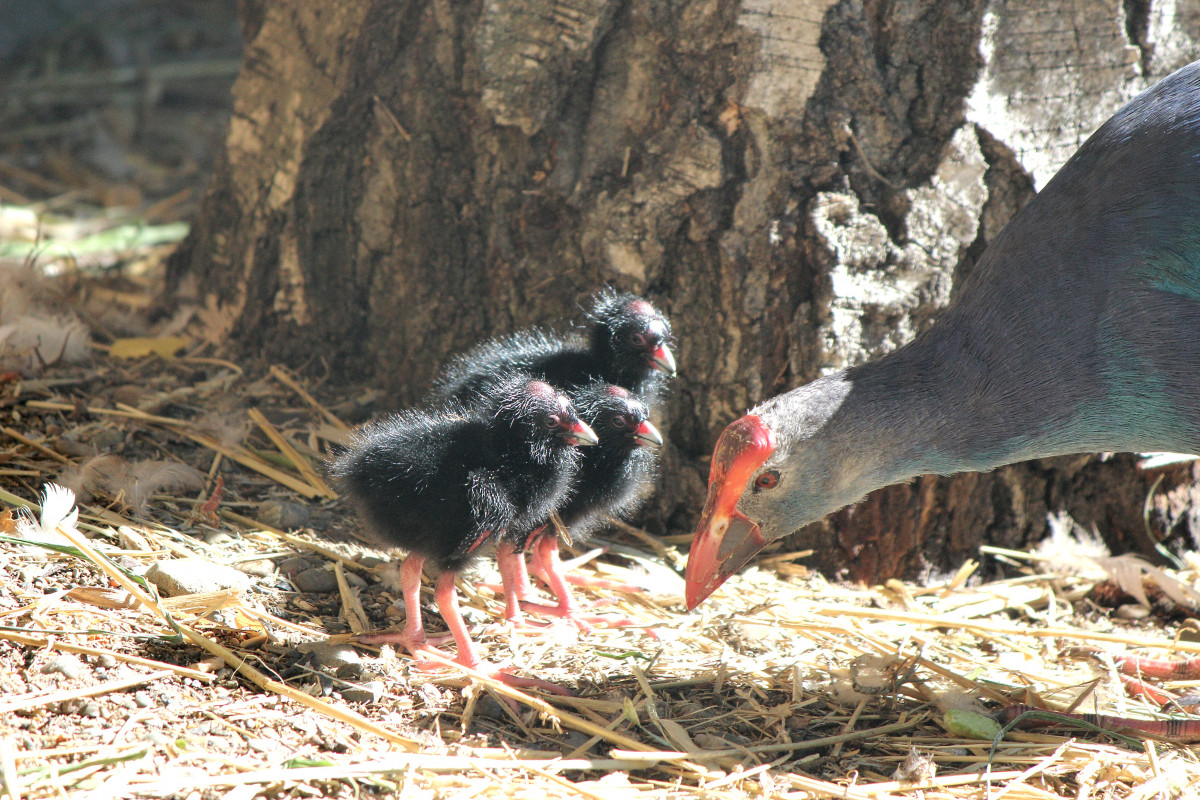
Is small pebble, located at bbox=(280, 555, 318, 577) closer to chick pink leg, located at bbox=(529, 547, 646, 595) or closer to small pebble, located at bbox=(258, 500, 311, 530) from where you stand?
small pebble, located at bbox=(258, 500, 311, 530)

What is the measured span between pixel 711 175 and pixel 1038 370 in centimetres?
118

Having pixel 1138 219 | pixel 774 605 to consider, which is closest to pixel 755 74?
pixel 1138 219

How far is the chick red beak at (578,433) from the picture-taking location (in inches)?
105

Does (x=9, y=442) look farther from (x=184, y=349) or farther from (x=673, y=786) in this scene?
(x=673, y=786)

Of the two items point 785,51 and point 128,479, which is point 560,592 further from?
point 785,51

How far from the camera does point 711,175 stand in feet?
10.3

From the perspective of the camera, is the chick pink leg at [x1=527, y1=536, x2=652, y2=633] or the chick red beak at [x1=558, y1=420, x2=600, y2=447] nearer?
the chick red beak at [x1=558, y1=420, x2=600, y2=447]

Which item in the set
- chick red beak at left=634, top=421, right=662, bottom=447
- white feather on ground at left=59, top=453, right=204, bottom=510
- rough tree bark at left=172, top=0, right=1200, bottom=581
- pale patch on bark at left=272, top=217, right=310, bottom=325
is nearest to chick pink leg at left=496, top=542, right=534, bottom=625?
chick red beak at left=634, top=421, right=662, bottom=447

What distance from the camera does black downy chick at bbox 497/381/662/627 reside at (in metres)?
2.81

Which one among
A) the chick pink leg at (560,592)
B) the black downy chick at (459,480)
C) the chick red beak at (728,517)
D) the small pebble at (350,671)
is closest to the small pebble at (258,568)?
the black downy chick at (459,480)

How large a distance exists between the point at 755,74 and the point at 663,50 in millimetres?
325

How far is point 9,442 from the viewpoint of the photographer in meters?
3.03

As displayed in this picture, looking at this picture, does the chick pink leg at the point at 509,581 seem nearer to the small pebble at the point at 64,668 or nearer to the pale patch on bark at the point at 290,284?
the small pebble at the point at 64,668

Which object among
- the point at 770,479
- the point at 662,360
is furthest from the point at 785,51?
the point at 770,479
